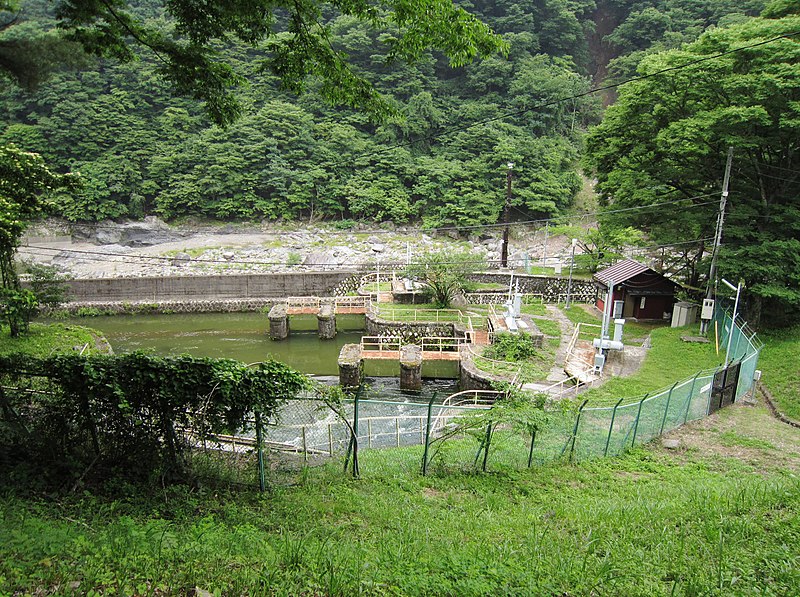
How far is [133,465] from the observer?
6.00 meters

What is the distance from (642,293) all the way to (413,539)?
18.4 m

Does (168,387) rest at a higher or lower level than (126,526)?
higher

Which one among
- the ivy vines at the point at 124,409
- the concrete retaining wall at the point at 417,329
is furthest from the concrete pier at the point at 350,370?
the ivy vines at the point at 124,409

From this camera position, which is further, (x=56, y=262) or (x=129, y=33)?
(x=56, y=262)

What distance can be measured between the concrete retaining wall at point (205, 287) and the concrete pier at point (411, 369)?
11985mm

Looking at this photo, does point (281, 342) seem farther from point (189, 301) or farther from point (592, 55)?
point (592, 55)

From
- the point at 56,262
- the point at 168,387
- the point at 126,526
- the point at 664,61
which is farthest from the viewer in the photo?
the point at 56,262

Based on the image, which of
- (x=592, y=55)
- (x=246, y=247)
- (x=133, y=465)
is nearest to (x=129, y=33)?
(x=133, y=465)

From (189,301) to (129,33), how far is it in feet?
72.7

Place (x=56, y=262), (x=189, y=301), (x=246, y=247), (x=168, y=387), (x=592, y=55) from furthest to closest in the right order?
(x=592, y=55), (x=246, y=247), (x=56, y=262), (x=189, y=301), (x=168, y=387)

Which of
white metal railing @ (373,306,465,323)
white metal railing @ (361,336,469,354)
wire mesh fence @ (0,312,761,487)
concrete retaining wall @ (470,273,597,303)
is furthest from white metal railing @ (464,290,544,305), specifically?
wire mesh fence @ (0,312,761,487)

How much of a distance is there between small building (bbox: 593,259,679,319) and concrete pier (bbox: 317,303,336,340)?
470 inches

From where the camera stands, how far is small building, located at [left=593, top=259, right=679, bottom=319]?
19.8 metres

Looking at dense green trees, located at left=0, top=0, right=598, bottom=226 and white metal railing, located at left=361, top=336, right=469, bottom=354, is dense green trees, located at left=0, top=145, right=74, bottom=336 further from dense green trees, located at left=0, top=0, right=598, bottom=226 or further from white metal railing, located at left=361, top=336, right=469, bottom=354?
dense green trees, located at left=0, top=0, right=598, bottom=226
